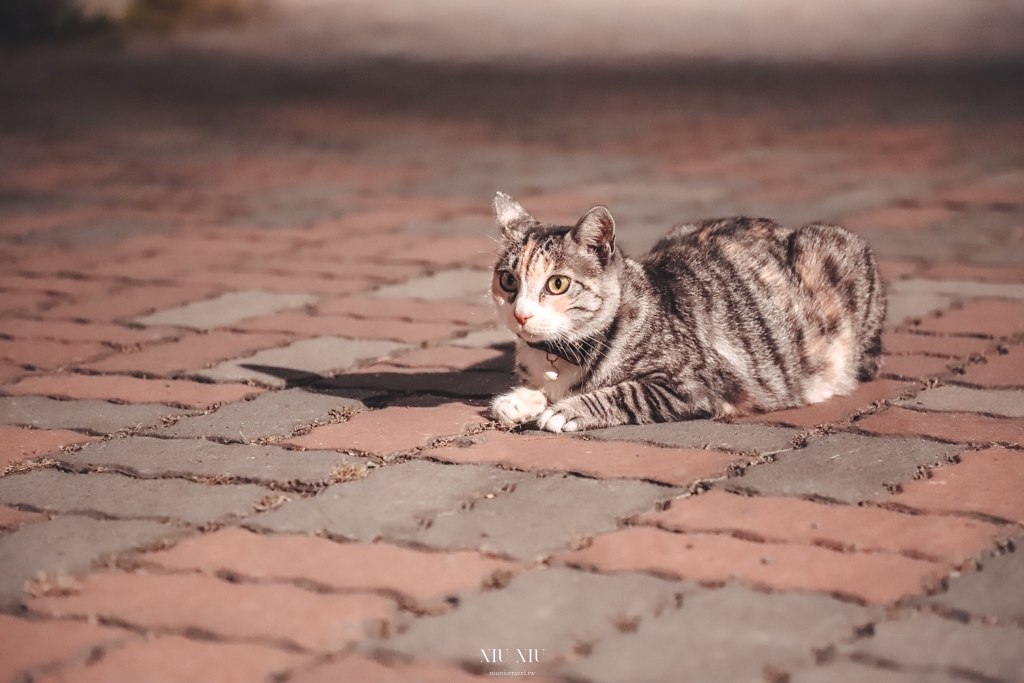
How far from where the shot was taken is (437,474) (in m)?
3.71

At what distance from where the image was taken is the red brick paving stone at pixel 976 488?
3.37m

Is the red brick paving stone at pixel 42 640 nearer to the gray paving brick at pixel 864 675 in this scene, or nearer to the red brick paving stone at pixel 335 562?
the red brick paving stone at pixel 335 562

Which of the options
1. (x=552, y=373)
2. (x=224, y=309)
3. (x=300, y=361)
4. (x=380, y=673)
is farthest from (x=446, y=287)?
(x=380, y=673)

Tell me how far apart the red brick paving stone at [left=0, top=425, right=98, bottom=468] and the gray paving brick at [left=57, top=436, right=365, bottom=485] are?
0.31 ft

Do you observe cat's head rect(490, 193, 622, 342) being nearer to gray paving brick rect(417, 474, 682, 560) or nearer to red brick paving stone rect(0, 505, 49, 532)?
gray paving brick rect(417, 474, 682, 560)

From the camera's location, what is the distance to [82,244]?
24.8ft

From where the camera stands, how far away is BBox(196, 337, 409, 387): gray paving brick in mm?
4875

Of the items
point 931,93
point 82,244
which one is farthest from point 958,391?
point 931,93

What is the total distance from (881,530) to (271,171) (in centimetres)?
785

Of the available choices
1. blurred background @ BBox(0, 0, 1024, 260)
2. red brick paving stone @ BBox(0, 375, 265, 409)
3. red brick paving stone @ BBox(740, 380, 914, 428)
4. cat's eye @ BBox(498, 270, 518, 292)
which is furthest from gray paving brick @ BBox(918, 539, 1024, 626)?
blurred background @ BBox(0, 0, 1024, 260)

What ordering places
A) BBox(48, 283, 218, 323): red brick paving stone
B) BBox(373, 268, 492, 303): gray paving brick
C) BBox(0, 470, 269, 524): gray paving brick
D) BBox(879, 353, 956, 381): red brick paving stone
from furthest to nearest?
BBox(373, 268, 492, 303): gray paving brick, BBox(48, 283, 218, 323): red brick paving stone, BBox(879, 353, 956, 381): red brick paving stone, BBox(0, 470, 269, 524): gray paving brick

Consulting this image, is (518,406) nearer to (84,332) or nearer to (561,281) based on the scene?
(561,281)

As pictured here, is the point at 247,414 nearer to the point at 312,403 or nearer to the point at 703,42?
the point at 312,403

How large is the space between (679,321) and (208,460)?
170cm
